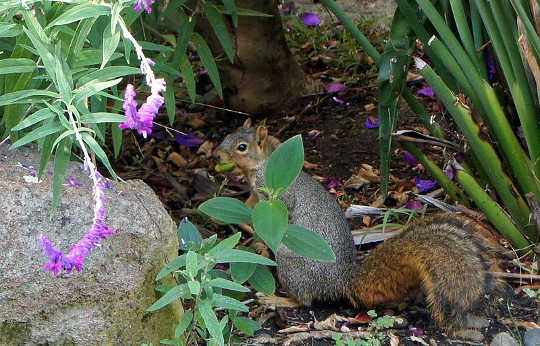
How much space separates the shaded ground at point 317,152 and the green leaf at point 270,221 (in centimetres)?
86

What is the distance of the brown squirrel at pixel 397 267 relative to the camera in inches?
101

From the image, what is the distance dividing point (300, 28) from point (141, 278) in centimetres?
373

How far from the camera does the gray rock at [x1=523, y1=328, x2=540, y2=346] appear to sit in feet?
8.29

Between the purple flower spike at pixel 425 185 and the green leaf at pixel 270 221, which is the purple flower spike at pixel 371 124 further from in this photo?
the green leaf at pixel 270 221

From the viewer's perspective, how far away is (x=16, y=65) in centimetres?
207

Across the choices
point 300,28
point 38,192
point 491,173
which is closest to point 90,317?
point 38,192

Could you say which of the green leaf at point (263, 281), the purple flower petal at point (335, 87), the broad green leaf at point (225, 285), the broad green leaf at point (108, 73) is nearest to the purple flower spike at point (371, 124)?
the purple flower petal at point (335, 87)

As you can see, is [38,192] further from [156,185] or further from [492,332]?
[156,185]

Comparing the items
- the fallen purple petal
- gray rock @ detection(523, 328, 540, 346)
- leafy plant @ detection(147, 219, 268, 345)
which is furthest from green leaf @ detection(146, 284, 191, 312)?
the fallen purple petal

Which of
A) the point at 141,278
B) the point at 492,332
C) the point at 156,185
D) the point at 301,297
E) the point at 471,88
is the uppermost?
the point at 471,88

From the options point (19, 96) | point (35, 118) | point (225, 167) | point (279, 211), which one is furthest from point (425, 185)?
point (35, 118)

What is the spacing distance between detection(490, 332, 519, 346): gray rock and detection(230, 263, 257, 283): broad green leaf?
0.83 metres

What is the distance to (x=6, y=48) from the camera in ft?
8.40

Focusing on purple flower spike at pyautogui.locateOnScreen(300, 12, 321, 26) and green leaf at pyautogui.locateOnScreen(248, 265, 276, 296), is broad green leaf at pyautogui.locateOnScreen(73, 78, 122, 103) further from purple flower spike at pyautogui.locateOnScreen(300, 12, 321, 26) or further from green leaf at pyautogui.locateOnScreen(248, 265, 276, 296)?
purple flower spike at pyautogui.locateOnScreen(300, 12, 321, 26)
